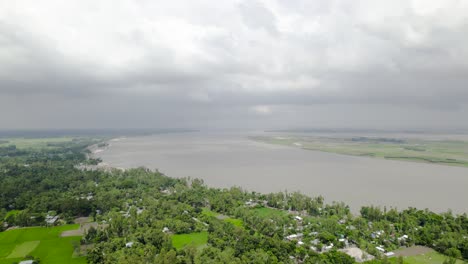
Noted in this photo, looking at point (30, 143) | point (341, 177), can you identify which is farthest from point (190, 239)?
point (30, 143)

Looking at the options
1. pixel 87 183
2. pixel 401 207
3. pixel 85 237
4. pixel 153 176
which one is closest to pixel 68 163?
pixel 87 183

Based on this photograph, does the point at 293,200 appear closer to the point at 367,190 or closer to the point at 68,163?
Result: the point at 367,190

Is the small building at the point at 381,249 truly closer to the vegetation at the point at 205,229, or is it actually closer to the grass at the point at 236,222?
the vegetation at the point at 205,229

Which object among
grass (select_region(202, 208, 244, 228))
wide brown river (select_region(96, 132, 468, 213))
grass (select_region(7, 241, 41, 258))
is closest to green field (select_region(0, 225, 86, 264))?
grass (select_region(7, 241, 41, 258))

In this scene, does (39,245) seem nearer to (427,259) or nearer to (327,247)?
(327,247)

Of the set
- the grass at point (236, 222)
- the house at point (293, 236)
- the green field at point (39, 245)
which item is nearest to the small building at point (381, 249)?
the house at point (293, 236)

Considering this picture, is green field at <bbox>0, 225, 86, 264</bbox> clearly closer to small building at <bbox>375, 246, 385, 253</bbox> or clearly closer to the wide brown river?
small building at <bbox>375, 246, 385, 253</bbox>
